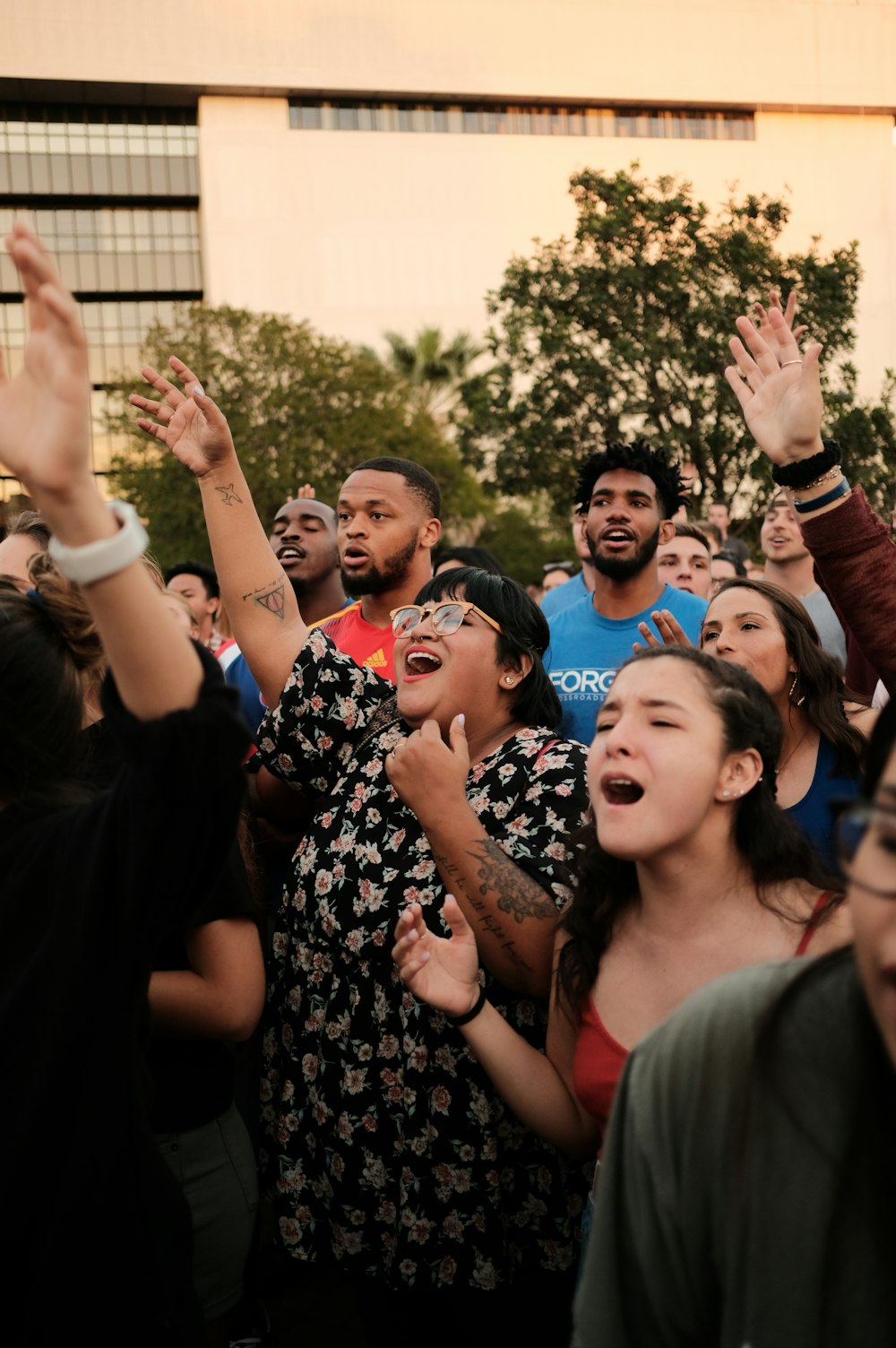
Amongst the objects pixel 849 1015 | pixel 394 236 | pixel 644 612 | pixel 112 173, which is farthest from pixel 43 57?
pixel 849 1015

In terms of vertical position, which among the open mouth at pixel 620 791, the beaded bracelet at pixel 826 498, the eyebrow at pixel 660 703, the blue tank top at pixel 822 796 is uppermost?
the beaded bracelet at pixel 826 498

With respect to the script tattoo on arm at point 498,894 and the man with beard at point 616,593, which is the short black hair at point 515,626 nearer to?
the script tattoo on arm at point 498,894

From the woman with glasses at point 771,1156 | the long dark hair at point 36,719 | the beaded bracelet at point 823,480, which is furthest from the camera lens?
the beaded bracelet at point 823,480

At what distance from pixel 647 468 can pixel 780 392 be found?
2019 mm

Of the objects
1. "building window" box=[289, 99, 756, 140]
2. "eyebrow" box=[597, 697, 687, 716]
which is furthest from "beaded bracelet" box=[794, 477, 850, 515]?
"building window" box=[289, 99, 756, 140]

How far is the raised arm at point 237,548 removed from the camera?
3166 millimetres

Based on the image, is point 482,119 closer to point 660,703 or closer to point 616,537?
point 616,537

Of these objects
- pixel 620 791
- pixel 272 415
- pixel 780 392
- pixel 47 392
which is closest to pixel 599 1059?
pixel 620 791

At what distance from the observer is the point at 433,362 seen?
42.7 meters

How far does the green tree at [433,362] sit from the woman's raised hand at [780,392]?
39951mm

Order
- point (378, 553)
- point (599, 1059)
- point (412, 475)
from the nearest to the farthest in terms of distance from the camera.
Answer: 1. point (599, 1059)
2. point (378, 553)
3. point (412, 475)

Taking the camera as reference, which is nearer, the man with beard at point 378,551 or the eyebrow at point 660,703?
the eyebrow at point 660,703

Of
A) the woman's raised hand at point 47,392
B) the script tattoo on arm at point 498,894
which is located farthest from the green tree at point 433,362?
the woman's raised hand at point 47,392

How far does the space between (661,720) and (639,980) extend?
1.52ft
